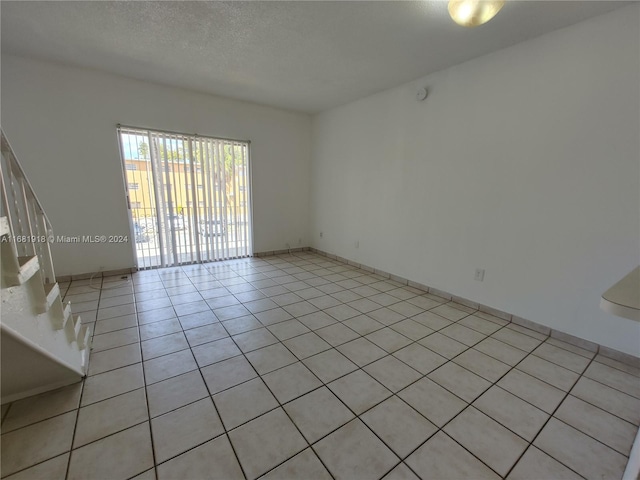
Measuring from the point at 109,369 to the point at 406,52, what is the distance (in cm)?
352

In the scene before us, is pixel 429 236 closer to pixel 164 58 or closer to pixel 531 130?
pixel 531 130

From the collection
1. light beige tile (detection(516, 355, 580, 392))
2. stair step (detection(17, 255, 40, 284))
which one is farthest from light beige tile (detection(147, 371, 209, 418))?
light beige tile (detection(516, 355, 580, 392))

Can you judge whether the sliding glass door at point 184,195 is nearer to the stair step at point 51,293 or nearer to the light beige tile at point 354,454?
the stair step at point 51,293

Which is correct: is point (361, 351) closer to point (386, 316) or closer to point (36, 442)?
point (386, 316)

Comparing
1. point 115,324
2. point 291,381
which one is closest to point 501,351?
point 291,381

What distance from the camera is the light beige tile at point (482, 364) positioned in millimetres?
1846

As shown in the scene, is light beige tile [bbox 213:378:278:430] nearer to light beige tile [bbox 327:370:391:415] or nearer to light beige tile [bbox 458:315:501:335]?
light beige tile [bbox 327:370:391:415]

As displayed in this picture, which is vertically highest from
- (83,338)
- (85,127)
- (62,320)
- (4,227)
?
(85,127)

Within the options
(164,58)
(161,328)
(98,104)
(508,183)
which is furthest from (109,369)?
(508,183)

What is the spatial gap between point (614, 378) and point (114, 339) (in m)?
3.69

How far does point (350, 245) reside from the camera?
4332 mm

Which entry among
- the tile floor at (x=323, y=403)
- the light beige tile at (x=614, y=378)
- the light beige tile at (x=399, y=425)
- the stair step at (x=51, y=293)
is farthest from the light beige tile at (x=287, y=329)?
the light beige tile at (x=614, y=378)

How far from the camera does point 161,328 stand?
232 centimetres

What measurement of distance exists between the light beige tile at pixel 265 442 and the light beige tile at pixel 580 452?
1242 millimetres
